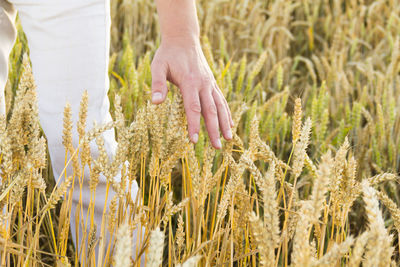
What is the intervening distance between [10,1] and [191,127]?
36 centimetres

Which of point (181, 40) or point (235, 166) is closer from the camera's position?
point (235, 166)

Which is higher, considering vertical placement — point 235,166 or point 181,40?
point 181,40

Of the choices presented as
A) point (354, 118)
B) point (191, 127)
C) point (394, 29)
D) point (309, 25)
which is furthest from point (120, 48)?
point (191, 127)

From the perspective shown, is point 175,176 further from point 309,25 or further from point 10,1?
point 309,25

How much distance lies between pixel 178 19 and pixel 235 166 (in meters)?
0.28

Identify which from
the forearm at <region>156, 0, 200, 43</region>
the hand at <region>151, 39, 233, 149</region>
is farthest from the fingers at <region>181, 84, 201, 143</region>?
the forearm at <region>156, 0, 200, 43</region>

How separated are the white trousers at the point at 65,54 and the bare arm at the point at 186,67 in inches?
3.8

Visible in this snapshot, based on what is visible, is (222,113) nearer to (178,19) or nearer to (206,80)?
(206,80)

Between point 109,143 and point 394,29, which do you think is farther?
point 394,29

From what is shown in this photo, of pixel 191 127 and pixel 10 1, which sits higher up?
pixel 10 1

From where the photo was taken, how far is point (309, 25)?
2.47 metres

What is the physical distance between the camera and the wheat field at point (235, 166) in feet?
2.12

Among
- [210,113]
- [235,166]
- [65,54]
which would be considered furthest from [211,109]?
[65,54]

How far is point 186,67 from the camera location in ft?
2.81
